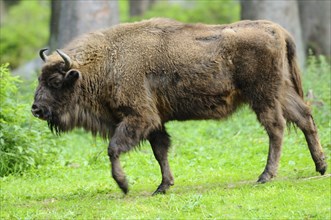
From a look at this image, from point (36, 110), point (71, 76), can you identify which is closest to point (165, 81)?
point (71, 76)

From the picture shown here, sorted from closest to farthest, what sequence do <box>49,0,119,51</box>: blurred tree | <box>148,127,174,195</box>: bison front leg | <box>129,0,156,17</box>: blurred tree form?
1. <box>148,127,174,195</box>: bison front leg
2. <box>49,0,119,51</box>: blurred tree
3. <box>129,0,156,17</box>: blurred tree

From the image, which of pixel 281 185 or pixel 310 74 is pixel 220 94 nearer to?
pixel 281 185

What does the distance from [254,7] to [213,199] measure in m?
10.2

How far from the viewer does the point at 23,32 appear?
27734 mm

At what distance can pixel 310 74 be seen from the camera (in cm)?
1527

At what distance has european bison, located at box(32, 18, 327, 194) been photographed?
29.8 feet

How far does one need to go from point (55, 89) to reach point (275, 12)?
9.41 meters

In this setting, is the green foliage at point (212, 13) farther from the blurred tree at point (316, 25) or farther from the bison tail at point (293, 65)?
the bison tail at point (293, 65)

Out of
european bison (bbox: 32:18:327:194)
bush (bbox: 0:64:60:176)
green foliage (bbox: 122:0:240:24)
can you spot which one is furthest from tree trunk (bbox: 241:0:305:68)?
european bison (bbox: 32:18:327:194)

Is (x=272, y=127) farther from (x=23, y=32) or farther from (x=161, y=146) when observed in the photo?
(x=23, y=32)

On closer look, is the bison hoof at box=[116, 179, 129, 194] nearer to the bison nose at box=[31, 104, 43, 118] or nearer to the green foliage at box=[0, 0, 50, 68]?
the bison nose at box=[31, 104, 43, 118]

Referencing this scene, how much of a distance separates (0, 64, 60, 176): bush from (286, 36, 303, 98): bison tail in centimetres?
419

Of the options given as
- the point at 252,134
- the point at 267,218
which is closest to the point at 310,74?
the point at 252,134

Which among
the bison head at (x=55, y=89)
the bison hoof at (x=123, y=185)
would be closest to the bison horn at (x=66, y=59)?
the bison head at (x=55, y=89)
